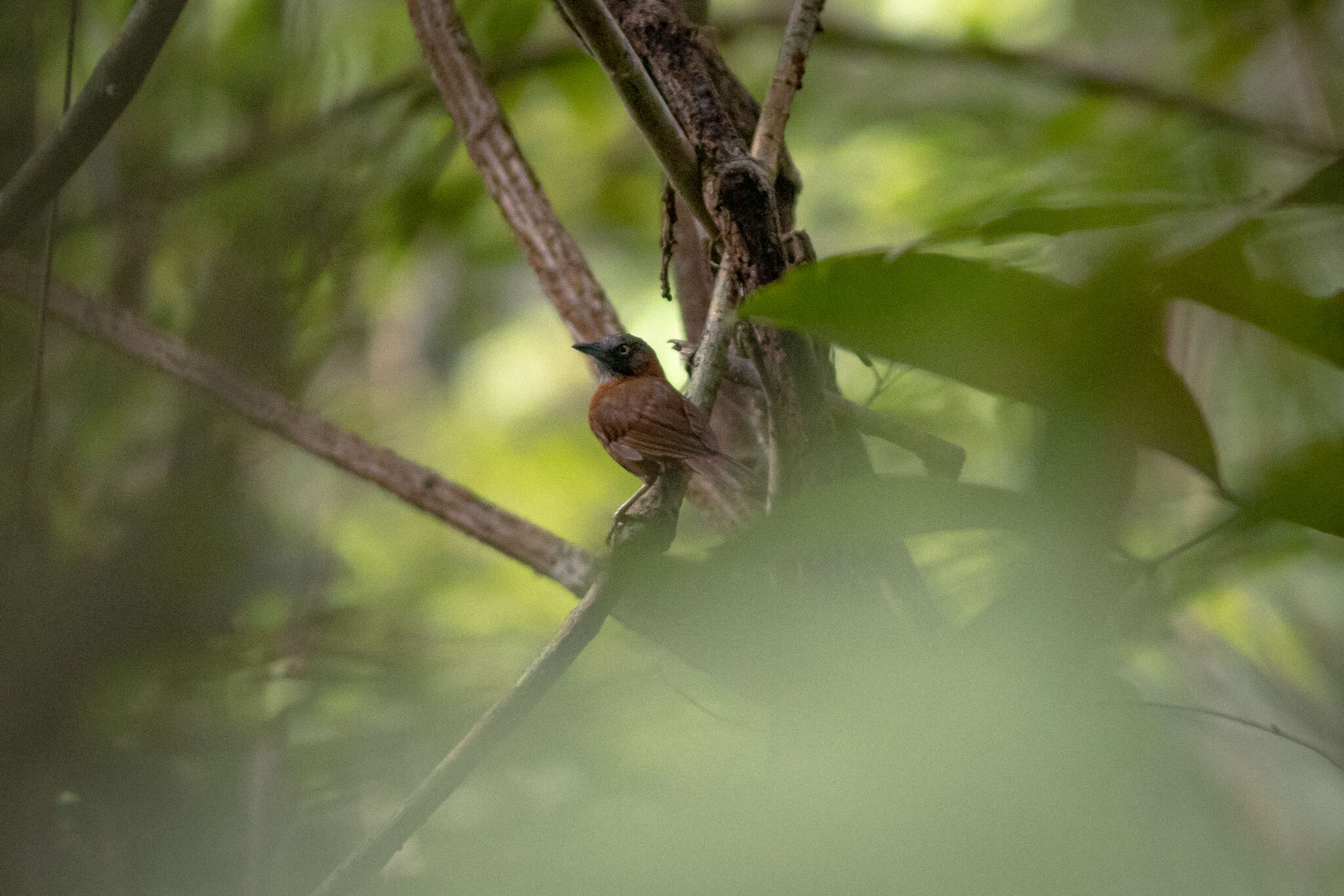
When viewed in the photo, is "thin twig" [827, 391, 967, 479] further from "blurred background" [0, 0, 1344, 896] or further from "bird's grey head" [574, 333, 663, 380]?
"bird's grey head" [574, 333, 663, 380]

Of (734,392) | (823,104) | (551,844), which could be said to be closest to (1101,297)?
(551,844)

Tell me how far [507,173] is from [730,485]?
0.44m

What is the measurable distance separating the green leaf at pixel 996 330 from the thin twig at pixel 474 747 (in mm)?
211

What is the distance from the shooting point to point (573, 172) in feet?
5.55

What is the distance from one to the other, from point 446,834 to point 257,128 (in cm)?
75

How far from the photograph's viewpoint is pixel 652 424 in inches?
32.9

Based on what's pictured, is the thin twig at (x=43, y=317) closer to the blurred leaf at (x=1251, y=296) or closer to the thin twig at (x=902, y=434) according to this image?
the thin twig at (x=902, y=434)

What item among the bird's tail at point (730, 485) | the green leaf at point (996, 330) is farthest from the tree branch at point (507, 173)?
the green leaf at point (996, 330)

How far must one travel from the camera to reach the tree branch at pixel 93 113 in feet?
2.35

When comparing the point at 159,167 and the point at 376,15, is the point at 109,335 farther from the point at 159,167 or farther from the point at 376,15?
the point at 376,15

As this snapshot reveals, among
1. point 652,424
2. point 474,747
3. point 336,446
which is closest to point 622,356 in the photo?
point 652,424

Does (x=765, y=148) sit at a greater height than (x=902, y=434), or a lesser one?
greater

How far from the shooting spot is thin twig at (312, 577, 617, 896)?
1.31ft

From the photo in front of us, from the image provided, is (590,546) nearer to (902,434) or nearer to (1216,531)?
(902,434)
